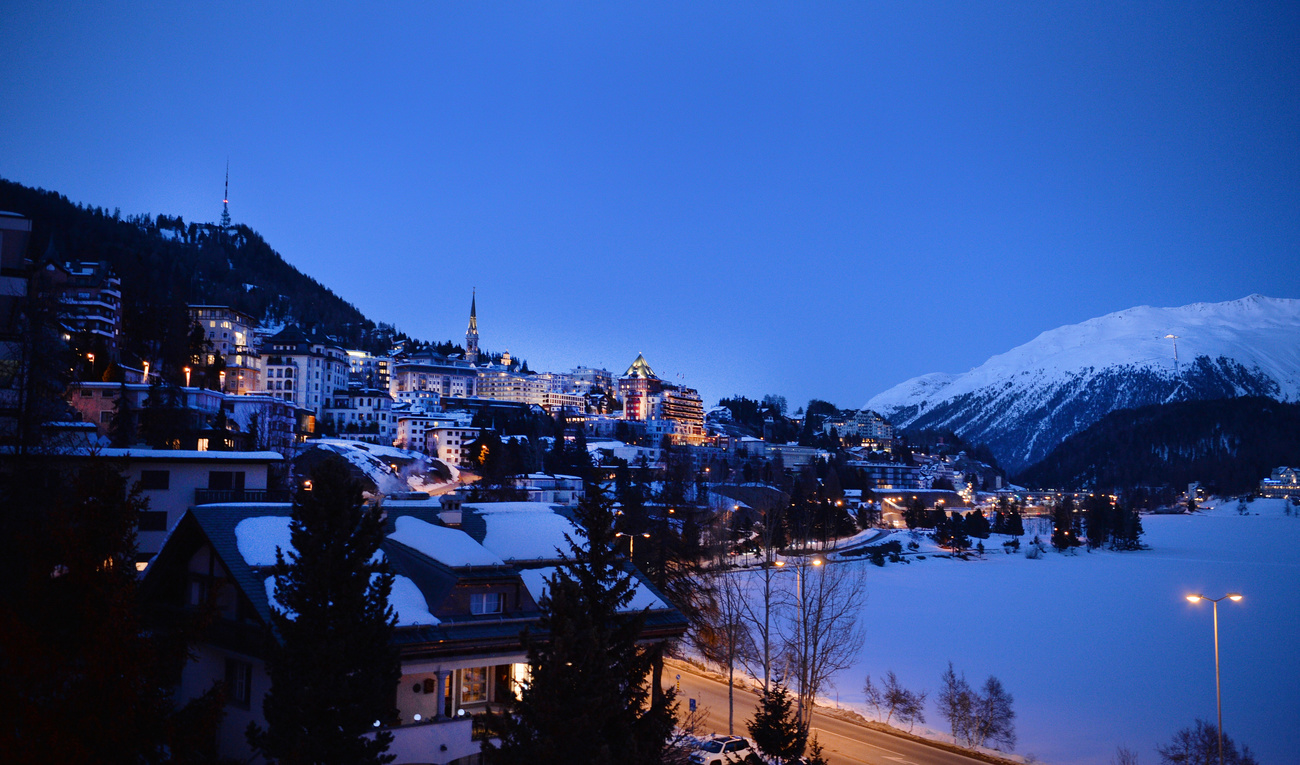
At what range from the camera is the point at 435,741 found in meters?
16.0

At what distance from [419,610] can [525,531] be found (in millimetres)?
3619

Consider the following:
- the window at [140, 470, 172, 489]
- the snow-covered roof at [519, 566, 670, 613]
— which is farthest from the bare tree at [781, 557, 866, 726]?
the window at [140, 470, 172, 489]

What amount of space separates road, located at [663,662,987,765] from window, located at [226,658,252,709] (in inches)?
377

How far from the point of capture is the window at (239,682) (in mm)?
15922

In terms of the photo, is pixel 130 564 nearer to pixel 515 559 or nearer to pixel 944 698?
pixel 515 559

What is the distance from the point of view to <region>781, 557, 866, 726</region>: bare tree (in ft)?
67.9

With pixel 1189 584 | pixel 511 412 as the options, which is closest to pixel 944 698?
pixel 1189 584

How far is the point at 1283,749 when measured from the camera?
26516 mm

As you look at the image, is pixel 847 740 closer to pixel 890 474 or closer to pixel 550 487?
pixel 550 487

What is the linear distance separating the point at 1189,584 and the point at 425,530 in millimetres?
65271

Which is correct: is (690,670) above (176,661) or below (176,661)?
below

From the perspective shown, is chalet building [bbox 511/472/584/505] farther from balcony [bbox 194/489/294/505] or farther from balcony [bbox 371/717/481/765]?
balcony [bbox 371/717/481/765]

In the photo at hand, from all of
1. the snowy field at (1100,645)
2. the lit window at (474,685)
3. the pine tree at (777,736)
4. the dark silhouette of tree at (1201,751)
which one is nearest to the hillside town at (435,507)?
the lit window at (474,685)

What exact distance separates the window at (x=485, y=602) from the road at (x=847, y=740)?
587cm
